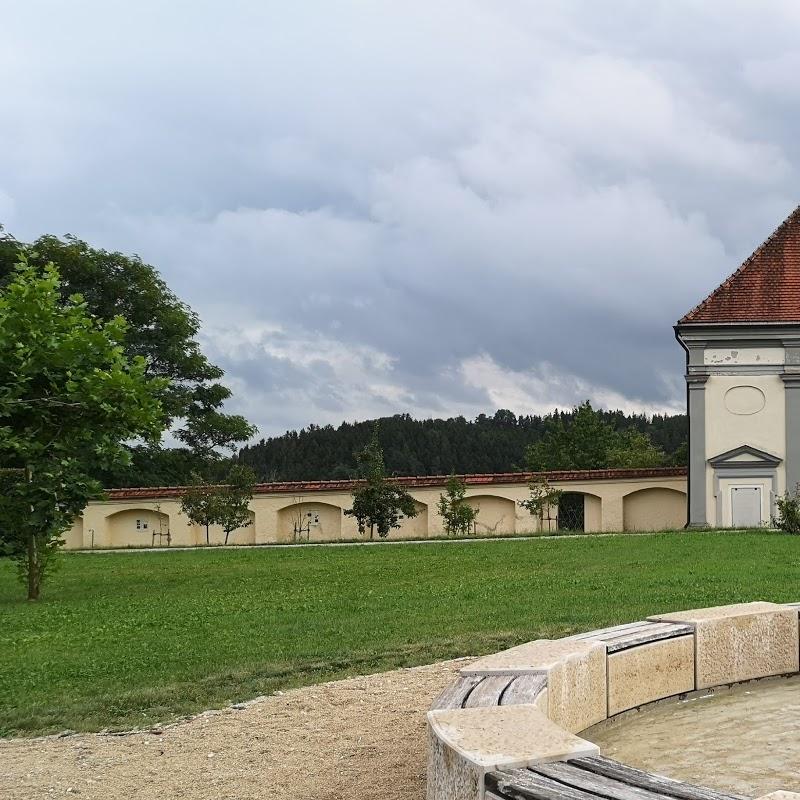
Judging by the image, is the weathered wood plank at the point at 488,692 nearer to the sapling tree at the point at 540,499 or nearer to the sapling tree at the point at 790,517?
the sapling tree at the point at 790,517

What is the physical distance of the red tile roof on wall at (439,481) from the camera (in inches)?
1622

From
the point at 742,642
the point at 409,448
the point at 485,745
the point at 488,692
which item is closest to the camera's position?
→ the point at 485,745

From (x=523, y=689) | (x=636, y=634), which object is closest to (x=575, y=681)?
(x=523, y=689)

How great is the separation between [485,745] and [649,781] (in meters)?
0.69

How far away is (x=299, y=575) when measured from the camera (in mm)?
20938

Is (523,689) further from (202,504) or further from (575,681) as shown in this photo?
(202,504)

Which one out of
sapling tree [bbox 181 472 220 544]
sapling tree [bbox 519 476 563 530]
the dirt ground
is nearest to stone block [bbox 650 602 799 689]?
the dirt ground

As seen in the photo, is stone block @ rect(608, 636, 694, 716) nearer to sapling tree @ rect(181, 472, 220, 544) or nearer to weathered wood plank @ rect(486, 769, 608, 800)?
weathered wood plank @ rect(486, 769, 608, 800)

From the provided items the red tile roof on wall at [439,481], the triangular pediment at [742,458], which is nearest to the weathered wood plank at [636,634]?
the triangular pediment at [742,458]

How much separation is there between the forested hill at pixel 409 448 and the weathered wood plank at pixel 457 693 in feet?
220

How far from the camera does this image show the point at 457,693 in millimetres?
5219

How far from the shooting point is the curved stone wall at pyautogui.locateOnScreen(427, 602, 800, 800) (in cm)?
409

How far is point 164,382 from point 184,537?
3118cm

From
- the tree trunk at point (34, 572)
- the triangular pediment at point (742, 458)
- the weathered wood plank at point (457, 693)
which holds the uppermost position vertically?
the triangular pediment at point (742, 458)
